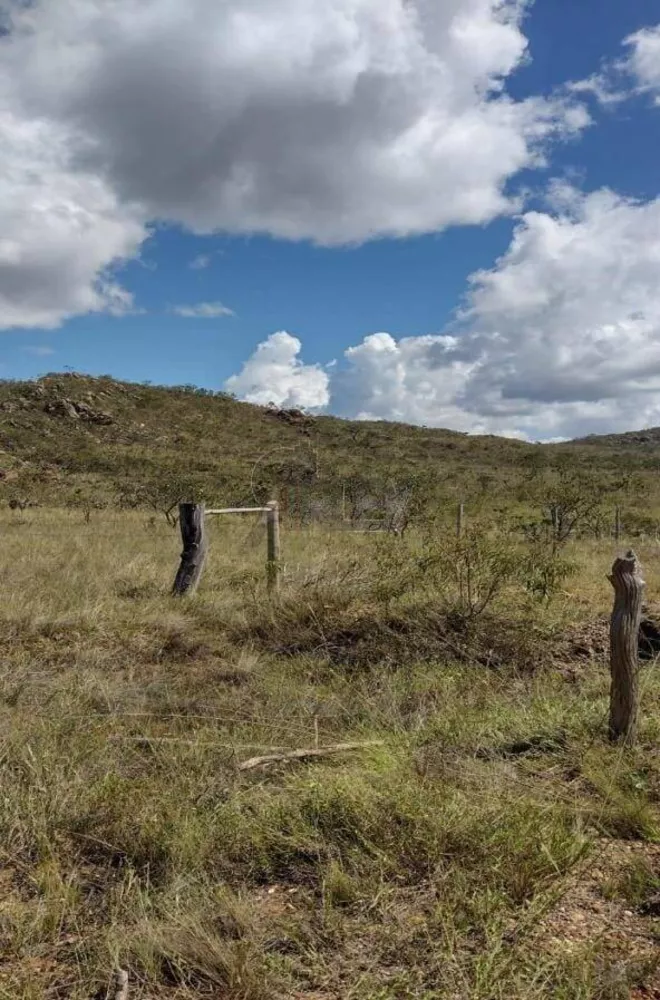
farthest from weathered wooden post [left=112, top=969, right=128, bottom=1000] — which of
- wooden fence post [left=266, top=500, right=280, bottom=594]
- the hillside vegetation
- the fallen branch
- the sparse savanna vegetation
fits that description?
the hillside vegetation

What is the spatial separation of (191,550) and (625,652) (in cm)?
604

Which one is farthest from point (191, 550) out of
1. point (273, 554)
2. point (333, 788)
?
point (333, 788)

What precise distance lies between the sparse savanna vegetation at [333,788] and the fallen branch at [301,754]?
0.04 m

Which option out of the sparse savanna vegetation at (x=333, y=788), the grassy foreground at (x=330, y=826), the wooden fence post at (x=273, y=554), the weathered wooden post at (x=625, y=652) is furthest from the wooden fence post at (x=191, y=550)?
the weathered wooden post at (x=625, y=652)

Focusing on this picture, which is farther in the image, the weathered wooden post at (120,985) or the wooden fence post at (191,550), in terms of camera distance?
the wooden fence post at (191,550)

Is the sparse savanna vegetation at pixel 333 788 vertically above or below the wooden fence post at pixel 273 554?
below

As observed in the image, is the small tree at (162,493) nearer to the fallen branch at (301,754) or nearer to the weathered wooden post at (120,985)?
the fallen branch at (301,754)

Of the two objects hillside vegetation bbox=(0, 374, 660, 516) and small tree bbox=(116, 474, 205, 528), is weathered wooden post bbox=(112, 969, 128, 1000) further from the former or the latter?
small tree bbox=(116, 474, 205, 528)

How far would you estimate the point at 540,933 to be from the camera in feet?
8.57

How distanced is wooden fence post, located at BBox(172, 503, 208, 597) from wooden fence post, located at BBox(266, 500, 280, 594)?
2.76 feet

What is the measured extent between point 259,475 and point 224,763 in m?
26.6

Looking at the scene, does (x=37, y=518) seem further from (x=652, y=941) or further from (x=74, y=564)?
(x=652, y=941)

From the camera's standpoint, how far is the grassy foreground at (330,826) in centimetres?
247

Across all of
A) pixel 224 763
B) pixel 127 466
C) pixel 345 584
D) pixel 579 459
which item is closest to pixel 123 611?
pixel 345 584
